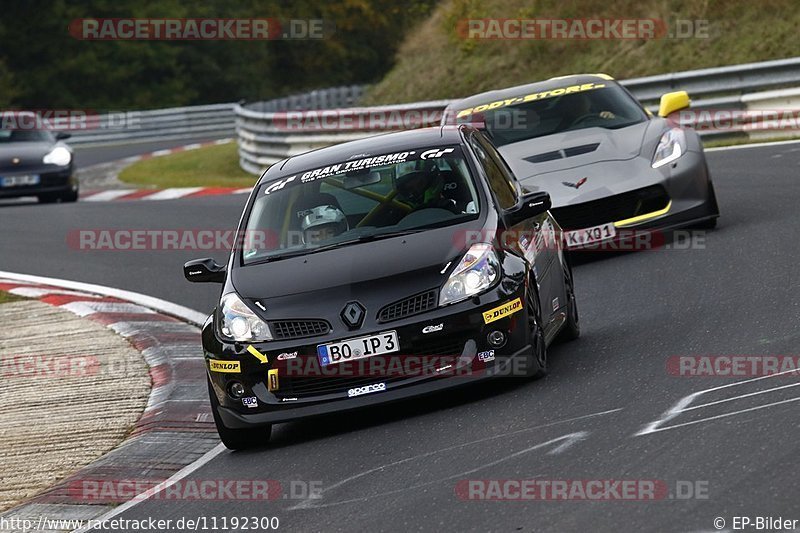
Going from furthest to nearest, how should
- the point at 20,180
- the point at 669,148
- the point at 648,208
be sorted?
1. the point at 20,180
2. the point at 669,148
3. the point at 648,208

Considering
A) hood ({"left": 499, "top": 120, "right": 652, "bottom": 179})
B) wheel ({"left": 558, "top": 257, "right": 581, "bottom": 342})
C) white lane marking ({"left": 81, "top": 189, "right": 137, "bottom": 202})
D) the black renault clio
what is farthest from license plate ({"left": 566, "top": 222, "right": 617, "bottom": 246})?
white lane marking ({"left": 81, "top": 189, "right": 137, "bottom": 202})

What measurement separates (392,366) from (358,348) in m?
0.18

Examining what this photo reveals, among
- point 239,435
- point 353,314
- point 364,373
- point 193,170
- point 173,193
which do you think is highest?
point 353,314

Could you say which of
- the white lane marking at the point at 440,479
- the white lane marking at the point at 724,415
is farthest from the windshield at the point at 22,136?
the white lane marking at the point at 724,415

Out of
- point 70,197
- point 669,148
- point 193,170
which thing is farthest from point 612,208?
point 193,170

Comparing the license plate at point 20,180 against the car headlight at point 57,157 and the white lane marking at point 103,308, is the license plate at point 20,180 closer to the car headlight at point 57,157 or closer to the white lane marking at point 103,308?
the car headlight at point 57,157

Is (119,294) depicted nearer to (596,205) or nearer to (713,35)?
(596,205)

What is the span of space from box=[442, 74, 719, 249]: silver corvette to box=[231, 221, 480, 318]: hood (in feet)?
11.6

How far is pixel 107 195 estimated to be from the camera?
1000 inches

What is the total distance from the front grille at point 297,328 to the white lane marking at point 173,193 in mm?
15230

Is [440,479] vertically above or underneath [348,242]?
underneath

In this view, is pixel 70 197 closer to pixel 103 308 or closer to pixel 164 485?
pixel 103 308

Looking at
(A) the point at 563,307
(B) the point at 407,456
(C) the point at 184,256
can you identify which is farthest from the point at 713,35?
(B) the point at 407,456

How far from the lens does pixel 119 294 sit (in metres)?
13.7
